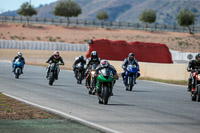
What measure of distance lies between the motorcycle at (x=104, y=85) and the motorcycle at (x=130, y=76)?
22.5 feet

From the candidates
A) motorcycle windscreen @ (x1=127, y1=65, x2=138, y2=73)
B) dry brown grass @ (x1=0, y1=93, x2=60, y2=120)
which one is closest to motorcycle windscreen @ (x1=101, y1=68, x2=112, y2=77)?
dry brown grass @ (x1=0, y1=93, x2=60, y2=120)

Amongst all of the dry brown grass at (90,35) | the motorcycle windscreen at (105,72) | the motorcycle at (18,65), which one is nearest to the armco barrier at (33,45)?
the dry brown grass at (90,35)

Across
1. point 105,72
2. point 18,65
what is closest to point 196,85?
point 105,72

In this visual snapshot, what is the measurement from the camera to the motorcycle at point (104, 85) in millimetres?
13656

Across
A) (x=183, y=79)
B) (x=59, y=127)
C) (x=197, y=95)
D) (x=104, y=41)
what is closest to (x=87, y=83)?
(x=197, y=95)

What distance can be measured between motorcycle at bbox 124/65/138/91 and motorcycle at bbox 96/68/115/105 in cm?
686

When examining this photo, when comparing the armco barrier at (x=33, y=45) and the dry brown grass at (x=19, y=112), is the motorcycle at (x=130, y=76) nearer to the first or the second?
the dry brown grass at (x=19, y=112)

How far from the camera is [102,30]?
350ft

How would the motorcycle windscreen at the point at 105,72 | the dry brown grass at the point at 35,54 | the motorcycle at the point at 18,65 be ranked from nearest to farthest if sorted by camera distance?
the motorcycle windscreen at the point at 105,72
the motorcycle at the point at 18,65
the dry brown grass at the point at 35,54

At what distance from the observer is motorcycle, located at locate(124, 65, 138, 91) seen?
818 inches

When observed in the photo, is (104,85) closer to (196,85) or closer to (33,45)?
(196,85)

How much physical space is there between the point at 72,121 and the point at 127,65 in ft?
39.3

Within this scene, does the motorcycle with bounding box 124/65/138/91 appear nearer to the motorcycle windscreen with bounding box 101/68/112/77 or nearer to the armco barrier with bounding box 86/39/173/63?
the motorcycle windscreen with bounding box 101/68/112/77

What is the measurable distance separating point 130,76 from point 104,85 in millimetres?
7292
